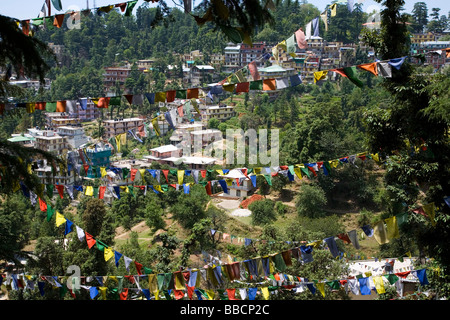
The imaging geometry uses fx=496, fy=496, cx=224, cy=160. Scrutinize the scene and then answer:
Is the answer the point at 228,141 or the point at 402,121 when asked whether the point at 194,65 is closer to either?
the point at 228,141

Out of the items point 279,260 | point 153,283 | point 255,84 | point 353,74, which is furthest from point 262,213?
point 353,74

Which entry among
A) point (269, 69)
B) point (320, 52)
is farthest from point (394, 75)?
point (320, 52)

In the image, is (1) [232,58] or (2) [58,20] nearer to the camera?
(2) [58,20]

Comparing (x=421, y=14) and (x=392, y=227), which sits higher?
(x=421, y=14)

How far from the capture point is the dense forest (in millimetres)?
6445

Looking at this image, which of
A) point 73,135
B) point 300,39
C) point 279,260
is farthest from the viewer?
point 73,135

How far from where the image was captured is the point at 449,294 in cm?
641

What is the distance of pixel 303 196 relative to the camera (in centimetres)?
2158

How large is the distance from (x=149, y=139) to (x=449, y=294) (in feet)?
107

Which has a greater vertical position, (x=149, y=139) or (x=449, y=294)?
(x=449, y=294)

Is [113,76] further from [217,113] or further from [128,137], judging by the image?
[217,113]

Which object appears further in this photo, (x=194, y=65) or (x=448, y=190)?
(x=194, y=65)

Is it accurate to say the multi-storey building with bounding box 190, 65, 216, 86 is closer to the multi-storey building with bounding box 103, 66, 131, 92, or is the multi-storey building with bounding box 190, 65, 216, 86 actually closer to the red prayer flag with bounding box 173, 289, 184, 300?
the multi-storey building with bounding box 103, 66, 131, 92

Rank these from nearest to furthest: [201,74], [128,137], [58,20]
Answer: [58,20]
[128,137]
[201,74]
